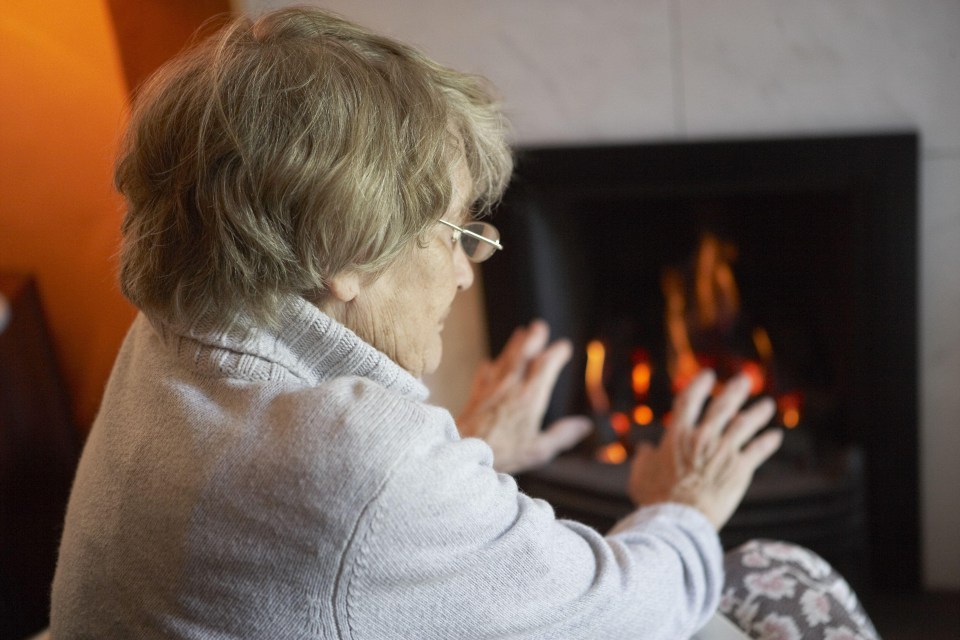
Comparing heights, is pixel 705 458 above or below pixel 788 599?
above

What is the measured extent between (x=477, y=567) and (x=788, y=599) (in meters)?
0.46

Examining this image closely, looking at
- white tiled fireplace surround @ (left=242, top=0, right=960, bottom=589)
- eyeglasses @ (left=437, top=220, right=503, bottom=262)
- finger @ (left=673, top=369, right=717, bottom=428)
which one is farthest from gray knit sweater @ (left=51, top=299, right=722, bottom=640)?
white tiled fireplace surround @ (left=242, top=0, right=960, bottom=589)

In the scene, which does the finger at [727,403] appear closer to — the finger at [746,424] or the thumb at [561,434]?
the finger at [746,424]

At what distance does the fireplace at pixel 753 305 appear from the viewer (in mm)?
1591

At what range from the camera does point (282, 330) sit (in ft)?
2.62

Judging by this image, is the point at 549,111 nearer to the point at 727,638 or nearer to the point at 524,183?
the point at 524,183

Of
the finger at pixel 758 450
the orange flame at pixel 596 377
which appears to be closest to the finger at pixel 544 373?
the finger at pixel 758 450

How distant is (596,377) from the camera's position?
1.94m

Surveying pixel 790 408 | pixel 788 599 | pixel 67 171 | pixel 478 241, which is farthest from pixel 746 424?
pixel 67 171

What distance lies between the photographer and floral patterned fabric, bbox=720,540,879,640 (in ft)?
3.33

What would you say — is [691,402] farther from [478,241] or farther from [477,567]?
[477,567]

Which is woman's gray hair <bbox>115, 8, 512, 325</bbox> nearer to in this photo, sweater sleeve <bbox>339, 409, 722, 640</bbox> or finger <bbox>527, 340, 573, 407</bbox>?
sweater sleeve <bbox>339, 409, 722, 640</bbox>

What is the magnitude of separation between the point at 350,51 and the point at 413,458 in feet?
1.09

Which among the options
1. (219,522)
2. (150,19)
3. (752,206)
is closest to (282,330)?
(219,522)
